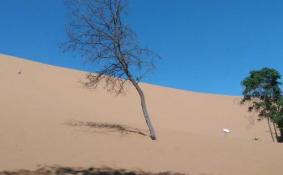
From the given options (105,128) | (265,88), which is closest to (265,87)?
(265,88)

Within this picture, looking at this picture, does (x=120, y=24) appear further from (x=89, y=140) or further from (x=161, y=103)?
(x=161, y=103)

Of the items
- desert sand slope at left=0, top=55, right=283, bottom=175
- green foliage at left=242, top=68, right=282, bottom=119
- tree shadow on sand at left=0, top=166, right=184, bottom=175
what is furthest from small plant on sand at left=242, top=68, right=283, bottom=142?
tree shadow on sand at left=0, top=166, right=184, bottom=175

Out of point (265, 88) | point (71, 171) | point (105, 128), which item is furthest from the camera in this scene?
point (265, 88)

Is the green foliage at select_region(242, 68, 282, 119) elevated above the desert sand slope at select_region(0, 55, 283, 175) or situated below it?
above

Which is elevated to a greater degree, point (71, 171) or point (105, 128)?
point (105, 128)

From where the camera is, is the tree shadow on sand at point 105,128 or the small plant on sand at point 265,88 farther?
the small plant on sand at point 265,88

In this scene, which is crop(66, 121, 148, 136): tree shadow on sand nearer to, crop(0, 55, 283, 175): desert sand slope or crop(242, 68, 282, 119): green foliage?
crop(0, 55, 283, 175): desert sand slope

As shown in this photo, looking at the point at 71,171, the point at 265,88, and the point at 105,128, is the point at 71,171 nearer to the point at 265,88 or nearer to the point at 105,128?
the point at 105,128

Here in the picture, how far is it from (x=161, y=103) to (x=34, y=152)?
3860cm

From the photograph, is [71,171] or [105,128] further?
→ [105,128]

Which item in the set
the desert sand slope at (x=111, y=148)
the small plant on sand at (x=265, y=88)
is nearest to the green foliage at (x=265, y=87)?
the small plant on sand at (x=265, y=88)

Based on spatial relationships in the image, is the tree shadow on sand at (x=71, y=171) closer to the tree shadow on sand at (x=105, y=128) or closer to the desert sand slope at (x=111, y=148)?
the desert sand slope at (x=111, y=148)

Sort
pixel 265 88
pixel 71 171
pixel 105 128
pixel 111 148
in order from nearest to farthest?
1. pixel 71 171
2. pixel 111 148
3. pixel 105 128
4. pixel 265 88

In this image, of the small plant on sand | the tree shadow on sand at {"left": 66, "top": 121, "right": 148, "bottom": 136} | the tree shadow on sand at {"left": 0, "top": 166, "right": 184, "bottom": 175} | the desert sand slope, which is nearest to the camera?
the tree shadow on sand at {"left": 0, "top": 166, "right": 184, "bottom": 175}
